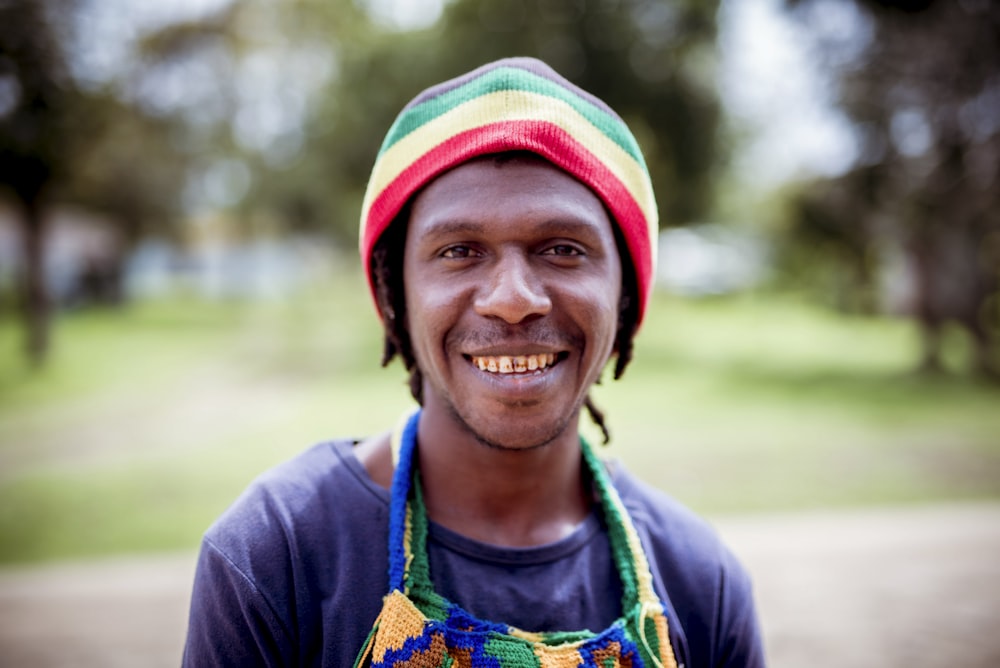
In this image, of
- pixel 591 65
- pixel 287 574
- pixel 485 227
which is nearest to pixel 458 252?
pixel 485 227

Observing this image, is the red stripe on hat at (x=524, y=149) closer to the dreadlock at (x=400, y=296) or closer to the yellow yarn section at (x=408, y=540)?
the dreadlock at (x=400, y=296)

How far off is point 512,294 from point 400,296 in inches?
17.5

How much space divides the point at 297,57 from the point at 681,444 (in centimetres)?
2216

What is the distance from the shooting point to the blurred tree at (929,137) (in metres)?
12.0

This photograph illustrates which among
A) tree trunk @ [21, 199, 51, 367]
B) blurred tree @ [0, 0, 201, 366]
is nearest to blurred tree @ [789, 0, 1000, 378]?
blurred tree @ [0, 0, 201, 366]

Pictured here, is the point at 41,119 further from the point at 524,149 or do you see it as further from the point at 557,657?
the point at 557,657

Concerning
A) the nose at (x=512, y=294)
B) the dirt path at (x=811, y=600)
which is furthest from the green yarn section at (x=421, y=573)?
the dirt path at (x=811, y=600)

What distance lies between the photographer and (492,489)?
73.0 inches

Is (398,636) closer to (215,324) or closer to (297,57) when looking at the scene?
(215,324)

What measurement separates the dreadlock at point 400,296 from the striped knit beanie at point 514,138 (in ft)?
0.16

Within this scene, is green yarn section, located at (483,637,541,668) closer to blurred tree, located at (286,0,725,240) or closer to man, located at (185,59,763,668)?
man, located at (185,59,763,668)

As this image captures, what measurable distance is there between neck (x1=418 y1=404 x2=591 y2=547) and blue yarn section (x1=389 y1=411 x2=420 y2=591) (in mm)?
74

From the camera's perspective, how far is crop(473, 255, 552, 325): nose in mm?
1636

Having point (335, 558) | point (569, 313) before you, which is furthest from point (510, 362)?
point (335, 558)
